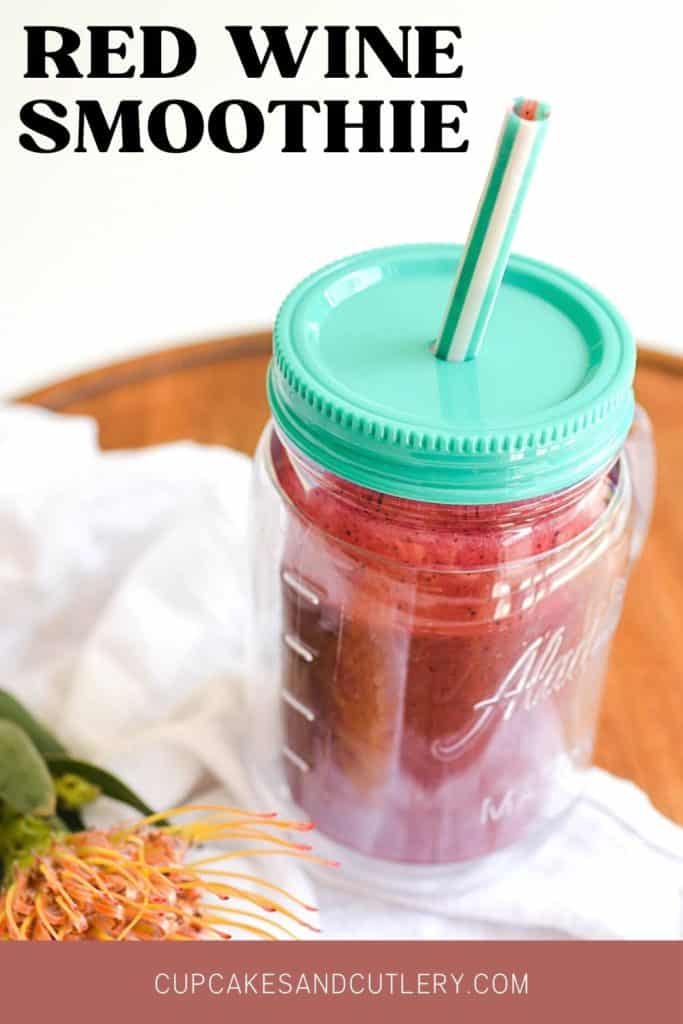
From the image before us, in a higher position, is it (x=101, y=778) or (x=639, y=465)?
(x=639, y=465)

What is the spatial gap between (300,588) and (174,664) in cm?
17

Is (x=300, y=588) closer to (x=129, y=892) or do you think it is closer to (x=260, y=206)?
(x=129, y=892)

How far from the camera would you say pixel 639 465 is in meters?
0.57

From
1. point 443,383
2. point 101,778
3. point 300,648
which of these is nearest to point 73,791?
point 101,778

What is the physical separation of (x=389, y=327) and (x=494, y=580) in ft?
0.34

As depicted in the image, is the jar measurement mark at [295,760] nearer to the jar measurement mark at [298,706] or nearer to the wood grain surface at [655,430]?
the jar measurement mark at [298,706]

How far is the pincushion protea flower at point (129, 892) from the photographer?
1.50ft

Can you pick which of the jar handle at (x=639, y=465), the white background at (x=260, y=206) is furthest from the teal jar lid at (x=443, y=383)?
the white background at (x=260, y=206)

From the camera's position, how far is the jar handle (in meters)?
0.57

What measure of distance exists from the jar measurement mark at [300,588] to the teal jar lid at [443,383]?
0.07 metres

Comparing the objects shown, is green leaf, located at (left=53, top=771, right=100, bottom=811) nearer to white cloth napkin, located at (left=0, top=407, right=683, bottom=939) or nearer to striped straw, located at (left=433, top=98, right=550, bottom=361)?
white cloth napkin, located at (left=0, top=407, right=683, bottom=939)

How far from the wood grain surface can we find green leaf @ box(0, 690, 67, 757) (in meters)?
0.23

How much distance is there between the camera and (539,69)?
1.00 metres
